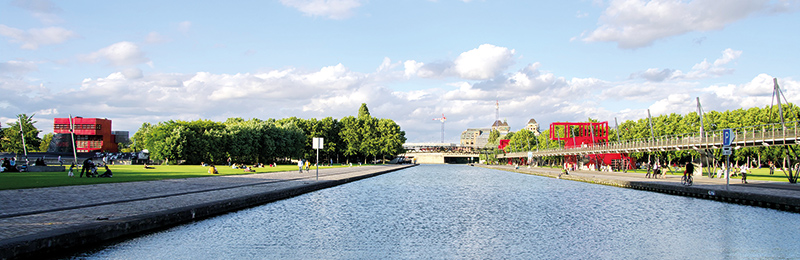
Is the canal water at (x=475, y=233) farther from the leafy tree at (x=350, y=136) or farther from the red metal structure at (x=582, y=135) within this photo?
the leafy tree at (x=350, y=136)

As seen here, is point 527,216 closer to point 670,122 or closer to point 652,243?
point 652,243

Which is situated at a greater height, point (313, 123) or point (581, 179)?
point (313, 123)

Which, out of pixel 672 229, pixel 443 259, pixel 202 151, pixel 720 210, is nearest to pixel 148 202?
pixel 443 259

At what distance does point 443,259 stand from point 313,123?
128 meters

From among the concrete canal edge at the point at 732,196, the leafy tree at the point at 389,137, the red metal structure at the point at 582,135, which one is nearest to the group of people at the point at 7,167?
the concrete canal edge at the point at 732,196

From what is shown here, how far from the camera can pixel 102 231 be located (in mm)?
13820

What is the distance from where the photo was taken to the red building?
477 feet

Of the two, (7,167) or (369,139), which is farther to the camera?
(369,139)

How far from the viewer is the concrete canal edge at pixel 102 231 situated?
11.2m

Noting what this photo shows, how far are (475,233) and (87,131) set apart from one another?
15180cm

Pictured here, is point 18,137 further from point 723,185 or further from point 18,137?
point 723,185

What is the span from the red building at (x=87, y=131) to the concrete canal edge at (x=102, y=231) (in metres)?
142

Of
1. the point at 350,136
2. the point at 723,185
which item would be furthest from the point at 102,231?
the point at 350,136

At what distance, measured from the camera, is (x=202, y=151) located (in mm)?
91438
